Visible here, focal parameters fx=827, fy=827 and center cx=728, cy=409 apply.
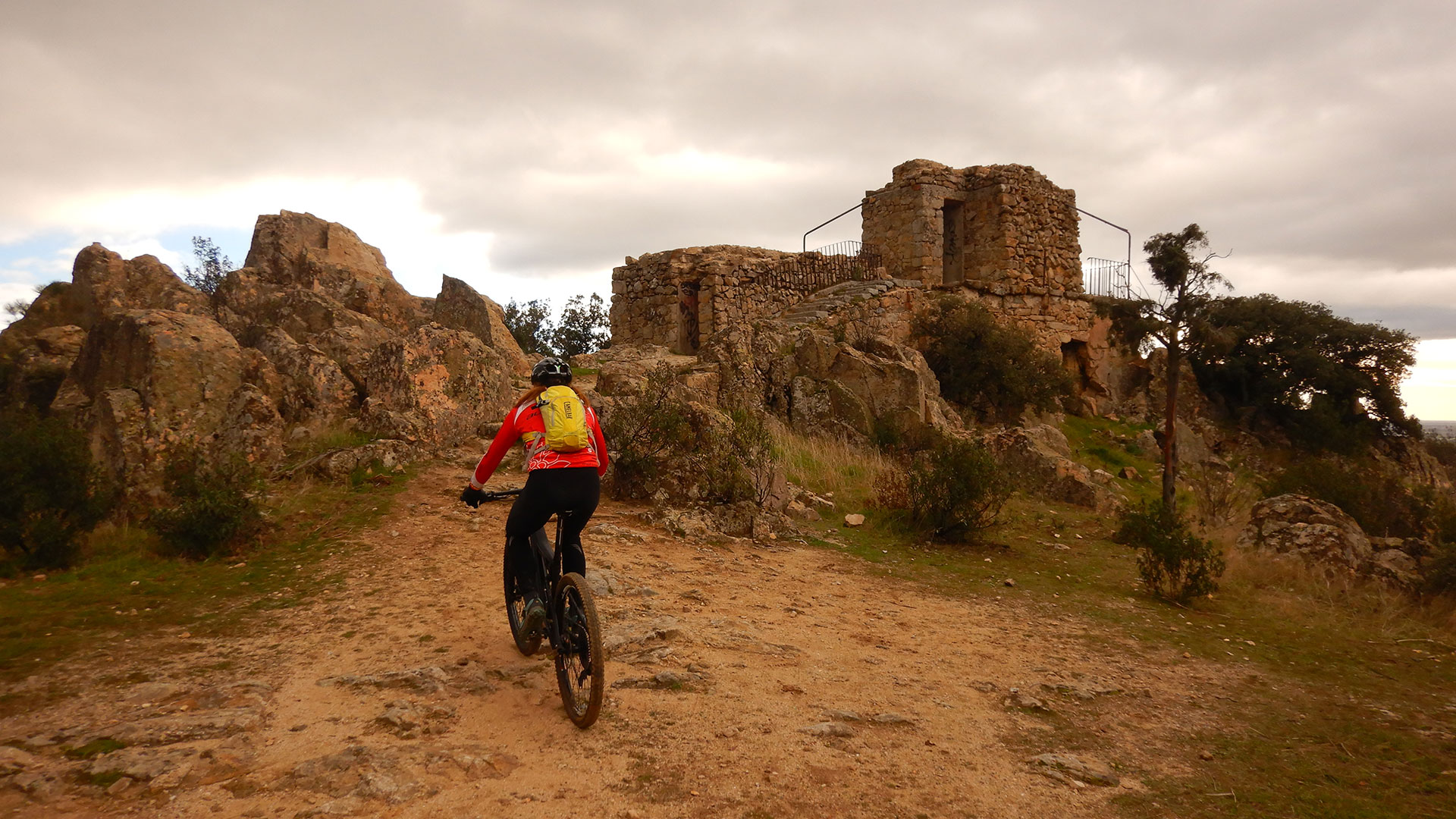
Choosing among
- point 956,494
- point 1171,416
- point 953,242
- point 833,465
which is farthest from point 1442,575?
point 953,242

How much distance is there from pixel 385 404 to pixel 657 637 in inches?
234

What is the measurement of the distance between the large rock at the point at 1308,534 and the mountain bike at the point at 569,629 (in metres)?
8.21

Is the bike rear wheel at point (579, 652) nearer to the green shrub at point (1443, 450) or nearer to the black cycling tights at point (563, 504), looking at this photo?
the black cycling tights at point (563, 504)

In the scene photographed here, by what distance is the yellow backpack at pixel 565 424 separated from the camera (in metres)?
4.02

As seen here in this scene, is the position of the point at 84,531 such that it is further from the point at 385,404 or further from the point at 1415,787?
the point at 1415,787

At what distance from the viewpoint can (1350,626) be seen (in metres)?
7.00

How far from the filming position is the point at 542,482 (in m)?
4.01

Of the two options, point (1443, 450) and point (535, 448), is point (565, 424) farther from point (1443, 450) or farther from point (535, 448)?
point (1443, 450)

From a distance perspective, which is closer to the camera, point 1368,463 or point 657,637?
point 657,637

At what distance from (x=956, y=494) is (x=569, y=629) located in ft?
19.7

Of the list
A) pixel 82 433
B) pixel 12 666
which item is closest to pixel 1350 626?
pixel 12 666

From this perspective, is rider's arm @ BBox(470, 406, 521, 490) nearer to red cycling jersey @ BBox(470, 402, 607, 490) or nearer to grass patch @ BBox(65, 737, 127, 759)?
red cycling jersey @ BBox(470, 402, 607, 490)

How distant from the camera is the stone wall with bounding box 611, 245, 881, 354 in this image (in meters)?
16.5

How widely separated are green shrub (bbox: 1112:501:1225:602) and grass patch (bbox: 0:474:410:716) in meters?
6.91
